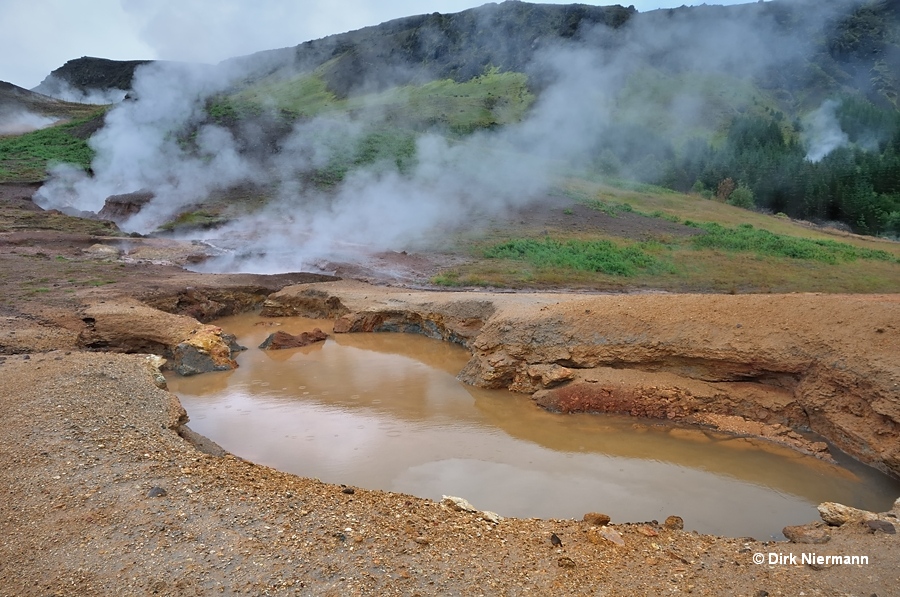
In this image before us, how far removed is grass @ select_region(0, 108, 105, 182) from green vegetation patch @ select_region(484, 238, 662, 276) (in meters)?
19.8

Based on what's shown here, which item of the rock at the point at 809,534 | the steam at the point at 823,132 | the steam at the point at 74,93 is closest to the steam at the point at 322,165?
the steam at the point at 823,132

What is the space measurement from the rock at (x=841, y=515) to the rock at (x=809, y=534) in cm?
9

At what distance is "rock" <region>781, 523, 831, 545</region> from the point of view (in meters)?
3.73

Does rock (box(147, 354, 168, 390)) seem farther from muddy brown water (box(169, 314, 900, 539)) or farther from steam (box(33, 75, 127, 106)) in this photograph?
steam (box(33, 75, 127, 106))

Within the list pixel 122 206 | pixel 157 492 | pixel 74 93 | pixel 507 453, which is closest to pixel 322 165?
pixel 122 206

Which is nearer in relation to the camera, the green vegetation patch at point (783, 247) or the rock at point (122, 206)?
the green vegetation patch at point (783, 247)

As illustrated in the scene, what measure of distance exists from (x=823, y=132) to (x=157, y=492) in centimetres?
4652

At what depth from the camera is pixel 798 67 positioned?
4762 cm

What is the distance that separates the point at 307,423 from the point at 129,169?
879 inches

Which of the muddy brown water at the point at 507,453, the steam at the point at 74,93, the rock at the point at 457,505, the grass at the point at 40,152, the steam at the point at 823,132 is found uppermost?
the steam at the point at 74,93

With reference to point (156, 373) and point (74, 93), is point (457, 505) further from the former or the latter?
point (74, 93)

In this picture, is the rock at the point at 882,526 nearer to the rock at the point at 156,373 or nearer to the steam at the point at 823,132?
the rock at the point at 156,373

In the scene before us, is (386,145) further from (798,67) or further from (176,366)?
(798,67)

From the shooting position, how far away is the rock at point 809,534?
12.2 ft
